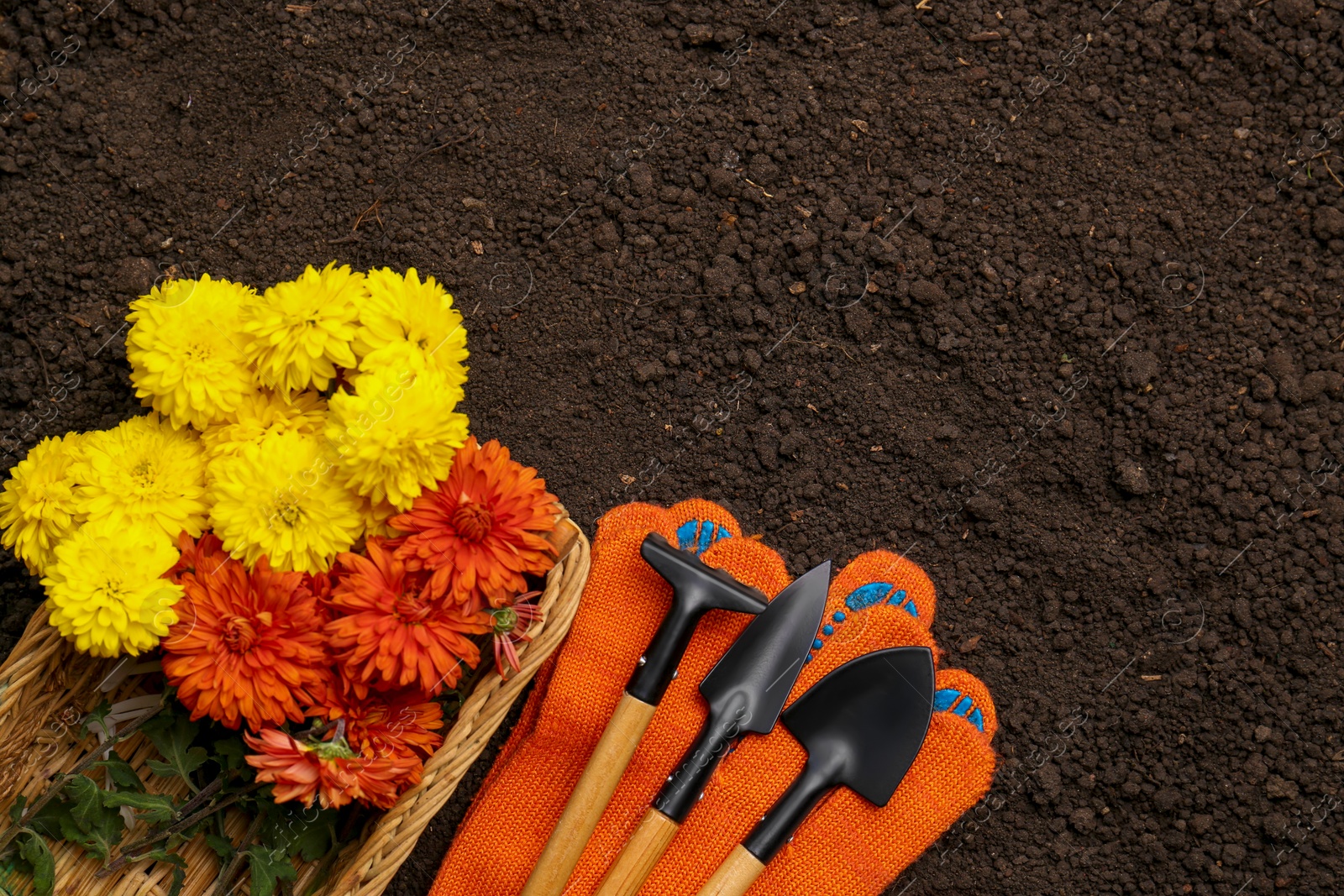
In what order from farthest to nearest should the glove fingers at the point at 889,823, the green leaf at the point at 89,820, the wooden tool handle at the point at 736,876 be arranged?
the glove fingers at the point at 889,823, the wooden tool handle at the point at 736,876, the green leaf at the point at 89,820

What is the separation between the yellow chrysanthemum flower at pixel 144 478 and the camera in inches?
42.0

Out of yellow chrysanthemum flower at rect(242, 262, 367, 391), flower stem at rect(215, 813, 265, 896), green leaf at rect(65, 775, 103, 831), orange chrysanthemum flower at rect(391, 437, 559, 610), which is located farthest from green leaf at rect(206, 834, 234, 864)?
yellow chrysanthemum flower at rect(242, 262, 367, 391)

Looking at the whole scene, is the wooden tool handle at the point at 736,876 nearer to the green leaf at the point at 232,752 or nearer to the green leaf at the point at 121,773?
the green leaf at the point at 232,752

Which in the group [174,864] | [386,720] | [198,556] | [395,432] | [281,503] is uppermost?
[395,432]

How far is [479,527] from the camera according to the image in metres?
1.07

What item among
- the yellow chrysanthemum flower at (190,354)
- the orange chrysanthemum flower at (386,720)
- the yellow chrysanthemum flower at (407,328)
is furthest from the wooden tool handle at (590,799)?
the yellow chrysanthemum flower at (190,354)

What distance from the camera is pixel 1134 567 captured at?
1406 millimetres

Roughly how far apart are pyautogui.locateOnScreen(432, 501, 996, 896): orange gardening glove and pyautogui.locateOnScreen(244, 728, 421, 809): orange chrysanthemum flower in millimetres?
342

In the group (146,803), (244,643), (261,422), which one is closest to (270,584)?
(244,643)

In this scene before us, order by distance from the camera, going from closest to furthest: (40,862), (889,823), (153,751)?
(40,862) < (153,751) < (889,823)

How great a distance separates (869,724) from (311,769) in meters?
0.72

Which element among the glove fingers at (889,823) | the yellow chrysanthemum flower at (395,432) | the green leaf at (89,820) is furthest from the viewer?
the glove fingers at (889,823)

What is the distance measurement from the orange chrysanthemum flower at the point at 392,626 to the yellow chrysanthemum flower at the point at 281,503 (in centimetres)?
4

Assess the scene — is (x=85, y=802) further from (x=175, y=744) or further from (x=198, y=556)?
(x=198, y=556)
